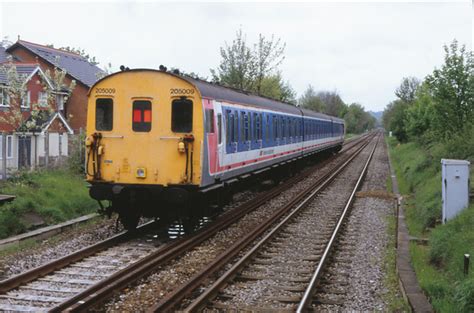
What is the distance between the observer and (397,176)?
26.5 meters

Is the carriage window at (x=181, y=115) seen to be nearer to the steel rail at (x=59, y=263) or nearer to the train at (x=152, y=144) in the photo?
the train at (x=152, y=144)

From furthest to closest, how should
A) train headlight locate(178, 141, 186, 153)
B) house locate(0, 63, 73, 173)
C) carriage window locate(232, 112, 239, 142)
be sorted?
house locate(0, 63, 73, 173), carriage window locate(232, 112, 239, 142), train headlight locate(178, 141, 186, 153)

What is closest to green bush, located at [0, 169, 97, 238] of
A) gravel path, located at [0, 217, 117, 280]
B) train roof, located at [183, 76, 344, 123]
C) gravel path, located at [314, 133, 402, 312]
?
gravel path, located at [0, 217, 117, 280]

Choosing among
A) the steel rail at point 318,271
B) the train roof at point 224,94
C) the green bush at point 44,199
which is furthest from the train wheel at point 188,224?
the green bush at point 44,199

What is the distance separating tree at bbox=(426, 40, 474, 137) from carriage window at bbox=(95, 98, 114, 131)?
42.1 feet

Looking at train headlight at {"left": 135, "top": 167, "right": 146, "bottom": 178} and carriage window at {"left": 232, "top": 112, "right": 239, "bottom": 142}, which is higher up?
carriage window at {"left": 232, "top": 112, "right": 239, "bottom": 142}

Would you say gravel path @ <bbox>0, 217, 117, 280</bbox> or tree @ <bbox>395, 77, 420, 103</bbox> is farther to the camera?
tree @ <bbox>395, 77, 420, 103</bbox>

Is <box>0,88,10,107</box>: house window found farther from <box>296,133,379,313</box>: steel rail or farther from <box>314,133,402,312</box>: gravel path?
<box>296,133,379,313</box>: steel rail

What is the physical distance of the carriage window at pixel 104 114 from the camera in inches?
436

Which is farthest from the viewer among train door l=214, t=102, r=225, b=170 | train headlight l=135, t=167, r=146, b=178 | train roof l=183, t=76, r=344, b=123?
train door l=214, t=102, r=225, b=170

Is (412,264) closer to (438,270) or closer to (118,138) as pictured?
(438,270)

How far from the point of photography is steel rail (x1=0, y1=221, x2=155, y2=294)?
762cm

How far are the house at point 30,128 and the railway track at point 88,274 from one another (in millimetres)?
6327

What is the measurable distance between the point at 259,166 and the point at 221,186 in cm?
442
